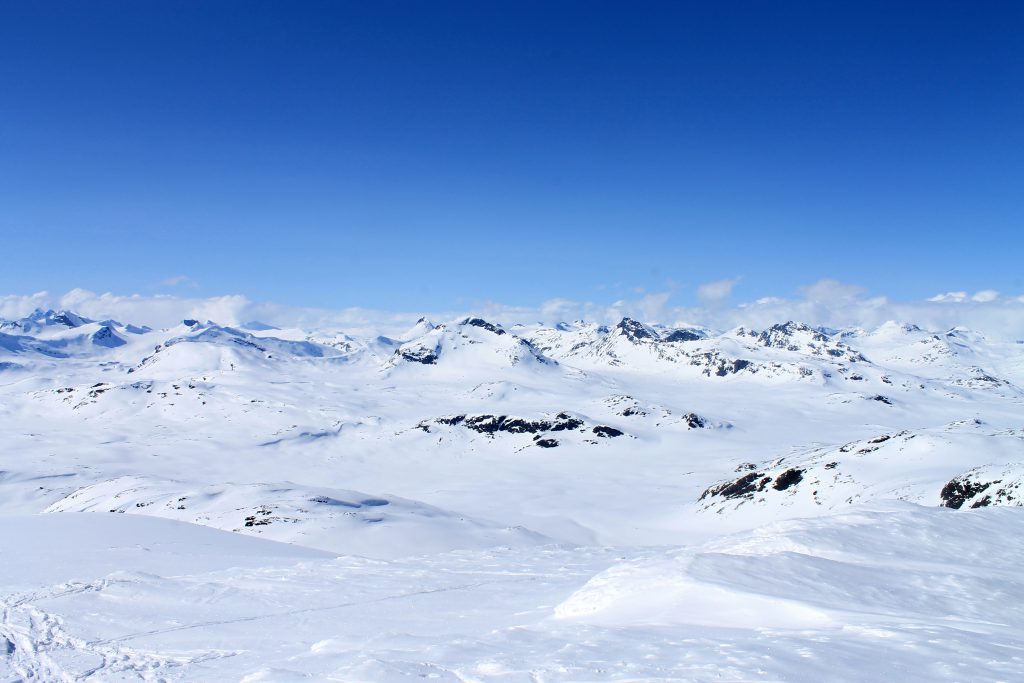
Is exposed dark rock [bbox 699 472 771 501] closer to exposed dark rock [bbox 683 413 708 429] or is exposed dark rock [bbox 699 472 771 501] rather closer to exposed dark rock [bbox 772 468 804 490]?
exposed dark rock [bbox 772 468 804 490]

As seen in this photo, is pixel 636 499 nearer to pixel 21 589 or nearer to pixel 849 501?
pixel 849 501

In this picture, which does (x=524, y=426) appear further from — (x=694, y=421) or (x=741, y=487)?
(x=741, y=487)

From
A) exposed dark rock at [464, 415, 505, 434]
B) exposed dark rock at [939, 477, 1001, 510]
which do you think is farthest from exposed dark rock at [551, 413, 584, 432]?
exposed dark rock at [939, 477, 1001, 510]

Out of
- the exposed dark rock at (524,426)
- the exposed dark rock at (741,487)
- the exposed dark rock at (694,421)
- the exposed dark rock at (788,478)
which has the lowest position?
the exposed dark rock at (741,487)

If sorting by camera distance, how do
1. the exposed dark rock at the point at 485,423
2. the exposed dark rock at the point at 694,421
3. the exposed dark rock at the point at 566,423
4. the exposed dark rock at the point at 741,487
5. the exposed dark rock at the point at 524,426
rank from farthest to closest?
the exposed dark rock at the point at 694,421
the exposed dark rock at the point at 485,423
the exposed dark rock at the point at 524,426
the exposed dark rock at the point at 566,423
the exposed dark rock at the point at 741,487

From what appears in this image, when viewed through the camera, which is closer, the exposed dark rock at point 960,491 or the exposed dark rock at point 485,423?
the exposed dark rock at point 960,491

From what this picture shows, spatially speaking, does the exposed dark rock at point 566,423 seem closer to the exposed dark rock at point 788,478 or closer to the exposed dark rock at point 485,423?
the exposed dark rock at point 485,423

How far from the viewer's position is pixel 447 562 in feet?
96.6

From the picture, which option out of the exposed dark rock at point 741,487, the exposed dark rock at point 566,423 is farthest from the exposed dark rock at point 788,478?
the exposed dark rock at point 566,423

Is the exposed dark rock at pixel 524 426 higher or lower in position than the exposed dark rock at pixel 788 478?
higher

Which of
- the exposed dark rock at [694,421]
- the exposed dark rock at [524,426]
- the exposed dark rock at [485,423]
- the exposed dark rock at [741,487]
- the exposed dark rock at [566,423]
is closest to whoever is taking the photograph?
the exposed dark rock at [741,487]

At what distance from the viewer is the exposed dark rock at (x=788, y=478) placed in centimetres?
6775

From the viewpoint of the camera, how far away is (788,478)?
6875cm

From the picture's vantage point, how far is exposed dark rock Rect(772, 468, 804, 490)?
2667 inches
